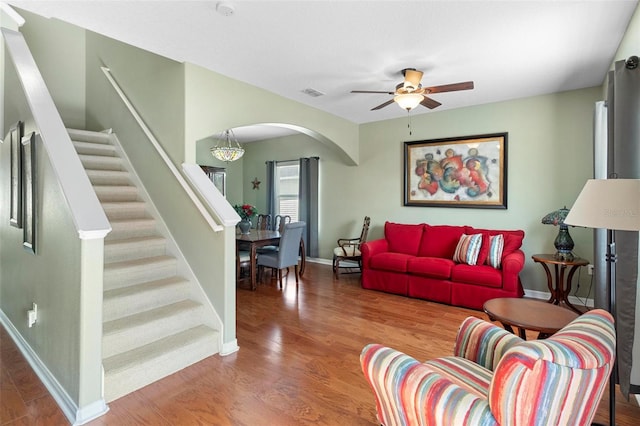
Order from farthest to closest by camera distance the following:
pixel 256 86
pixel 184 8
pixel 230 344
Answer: pixel 256 86 < pixel 230 344 < pixel 184 8

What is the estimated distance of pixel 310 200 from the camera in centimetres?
659

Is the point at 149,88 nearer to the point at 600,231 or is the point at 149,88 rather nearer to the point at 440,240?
the point at 440,240

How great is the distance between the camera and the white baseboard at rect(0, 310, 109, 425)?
1941 millimetres

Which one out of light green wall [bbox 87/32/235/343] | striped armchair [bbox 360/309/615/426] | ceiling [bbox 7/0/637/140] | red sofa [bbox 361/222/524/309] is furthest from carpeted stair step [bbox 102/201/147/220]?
striped armchair [bbox 360/309/615/426]

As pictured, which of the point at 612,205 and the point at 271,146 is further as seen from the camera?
the point at 271,146

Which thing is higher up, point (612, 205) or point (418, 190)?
point (418, 190)

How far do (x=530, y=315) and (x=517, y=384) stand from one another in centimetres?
125

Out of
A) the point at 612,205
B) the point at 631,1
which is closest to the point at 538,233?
the point at 631,1

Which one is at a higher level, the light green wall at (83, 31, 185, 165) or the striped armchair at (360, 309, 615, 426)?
the light green wall at (83, 31, 185, 165)

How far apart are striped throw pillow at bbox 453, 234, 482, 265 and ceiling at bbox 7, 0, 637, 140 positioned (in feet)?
6.25

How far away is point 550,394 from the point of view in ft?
3.57

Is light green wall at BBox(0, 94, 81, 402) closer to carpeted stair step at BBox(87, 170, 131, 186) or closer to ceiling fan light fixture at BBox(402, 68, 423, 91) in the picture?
carpeted stair step at BBox(87, 170, 131, 186)

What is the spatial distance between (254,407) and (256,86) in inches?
127

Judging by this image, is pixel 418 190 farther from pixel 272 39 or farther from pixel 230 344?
pixel 230 344
